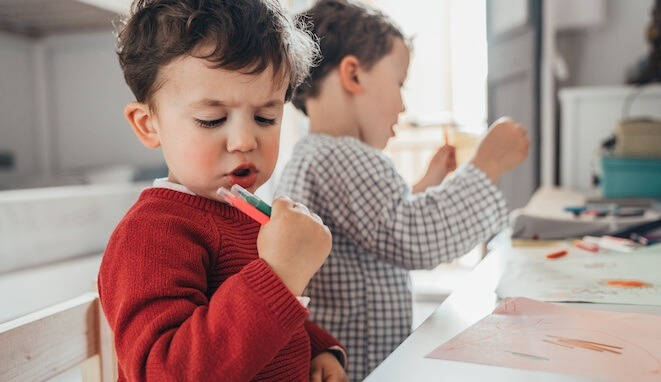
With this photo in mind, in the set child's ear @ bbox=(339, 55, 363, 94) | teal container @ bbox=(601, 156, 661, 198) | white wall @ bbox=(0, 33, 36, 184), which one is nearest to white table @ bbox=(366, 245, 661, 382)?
child's ear @ bbox=(339, 55, 363, 94)

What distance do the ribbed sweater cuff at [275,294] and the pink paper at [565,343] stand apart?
0.38 ft

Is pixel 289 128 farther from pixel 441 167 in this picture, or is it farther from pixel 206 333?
pixel 206 333

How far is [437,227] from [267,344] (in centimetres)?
44

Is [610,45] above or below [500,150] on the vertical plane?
above

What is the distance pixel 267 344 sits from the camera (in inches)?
18.6

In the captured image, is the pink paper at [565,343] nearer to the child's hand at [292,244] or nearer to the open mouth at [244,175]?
the child's hand at [292,244]

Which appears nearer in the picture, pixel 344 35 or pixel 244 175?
pixel 244 175

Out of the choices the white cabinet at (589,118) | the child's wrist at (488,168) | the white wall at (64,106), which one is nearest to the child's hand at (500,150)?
the child's wrist at (488,168)

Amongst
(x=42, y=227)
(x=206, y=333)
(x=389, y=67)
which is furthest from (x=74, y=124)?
(x=206, y=333)

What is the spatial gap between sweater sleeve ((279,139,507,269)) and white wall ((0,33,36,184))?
3.94ft

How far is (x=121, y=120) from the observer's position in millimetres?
1878

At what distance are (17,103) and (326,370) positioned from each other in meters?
1.50

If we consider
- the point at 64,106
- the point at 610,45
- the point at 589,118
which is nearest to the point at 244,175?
the point at 64,106

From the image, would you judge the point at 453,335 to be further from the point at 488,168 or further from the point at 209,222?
the point at 488,168
